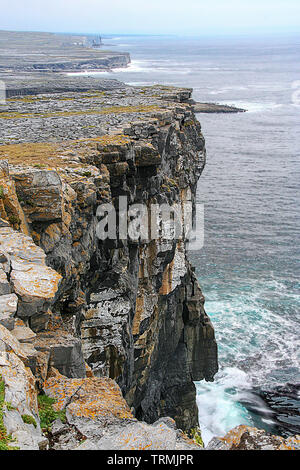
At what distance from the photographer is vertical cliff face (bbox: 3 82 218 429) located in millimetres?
16016

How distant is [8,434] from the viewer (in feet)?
26.6

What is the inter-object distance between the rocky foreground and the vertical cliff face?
0.07m

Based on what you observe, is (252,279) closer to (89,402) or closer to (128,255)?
(128,255)

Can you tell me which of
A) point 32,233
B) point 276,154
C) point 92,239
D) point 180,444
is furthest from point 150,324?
point 276,154

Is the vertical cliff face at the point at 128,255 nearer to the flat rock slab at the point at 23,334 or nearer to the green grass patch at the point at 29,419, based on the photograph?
the flat rock slab at the point at 23,334

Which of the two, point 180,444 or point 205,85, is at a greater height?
point 205,85

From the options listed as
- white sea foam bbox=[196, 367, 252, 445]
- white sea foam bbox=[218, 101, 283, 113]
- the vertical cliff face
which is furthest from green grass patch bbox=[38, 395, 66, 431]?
white sea foam bbox=[218, 101, 283, 113]

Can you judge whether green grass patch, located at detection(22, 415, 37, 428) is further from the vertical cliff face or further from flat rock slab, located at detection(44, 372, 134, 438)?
the vertical cliff face
